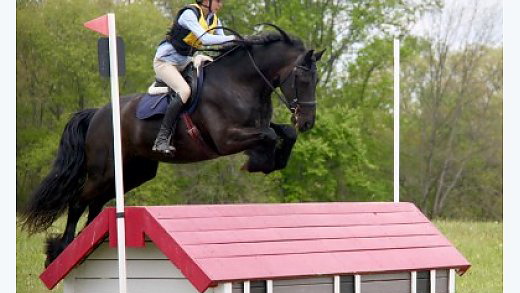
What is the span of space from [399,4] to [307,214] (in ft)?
63.6

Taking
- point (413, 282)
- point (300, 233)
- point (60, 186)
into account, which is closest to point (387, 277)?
point (413, 282)

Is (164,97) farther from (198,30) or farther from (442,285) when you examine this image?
(442,285)

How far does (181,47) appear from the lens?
624 cm

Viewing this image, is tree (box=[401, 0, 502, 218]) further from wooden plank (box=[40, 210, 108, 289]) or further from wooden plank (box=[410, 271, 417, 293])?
wooden plank (box=[40, 210, 108, 289])

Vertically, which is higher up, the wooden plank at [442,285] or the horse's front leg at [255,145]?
the horse's front leg at [255,145]

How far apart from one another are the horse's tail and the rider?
96 centimetres

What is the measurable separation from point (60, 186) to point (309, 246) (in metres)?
2.36

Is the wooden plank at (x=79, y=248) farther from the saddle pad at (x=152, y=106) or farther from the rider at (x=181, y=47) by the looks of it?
the saddle pad at (x=152, y=106)

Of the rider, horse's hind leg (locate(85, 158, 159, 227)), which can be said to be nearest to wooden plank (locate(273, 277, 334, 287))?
the rider

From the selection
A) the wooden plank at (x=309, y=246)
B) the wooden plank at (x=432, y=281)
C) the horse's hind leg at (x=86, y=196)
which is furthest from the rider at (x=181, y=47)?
the wooden plank at (x=432, y=281)

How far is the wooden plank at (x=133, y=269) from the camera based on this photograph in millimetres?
5055

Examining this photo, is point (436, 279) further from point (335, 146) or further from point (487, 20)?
point (487, 20)

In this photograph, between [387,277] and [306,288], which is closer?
[306,288]

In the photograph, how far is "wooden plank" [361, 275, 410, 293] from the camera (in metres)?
5.41
